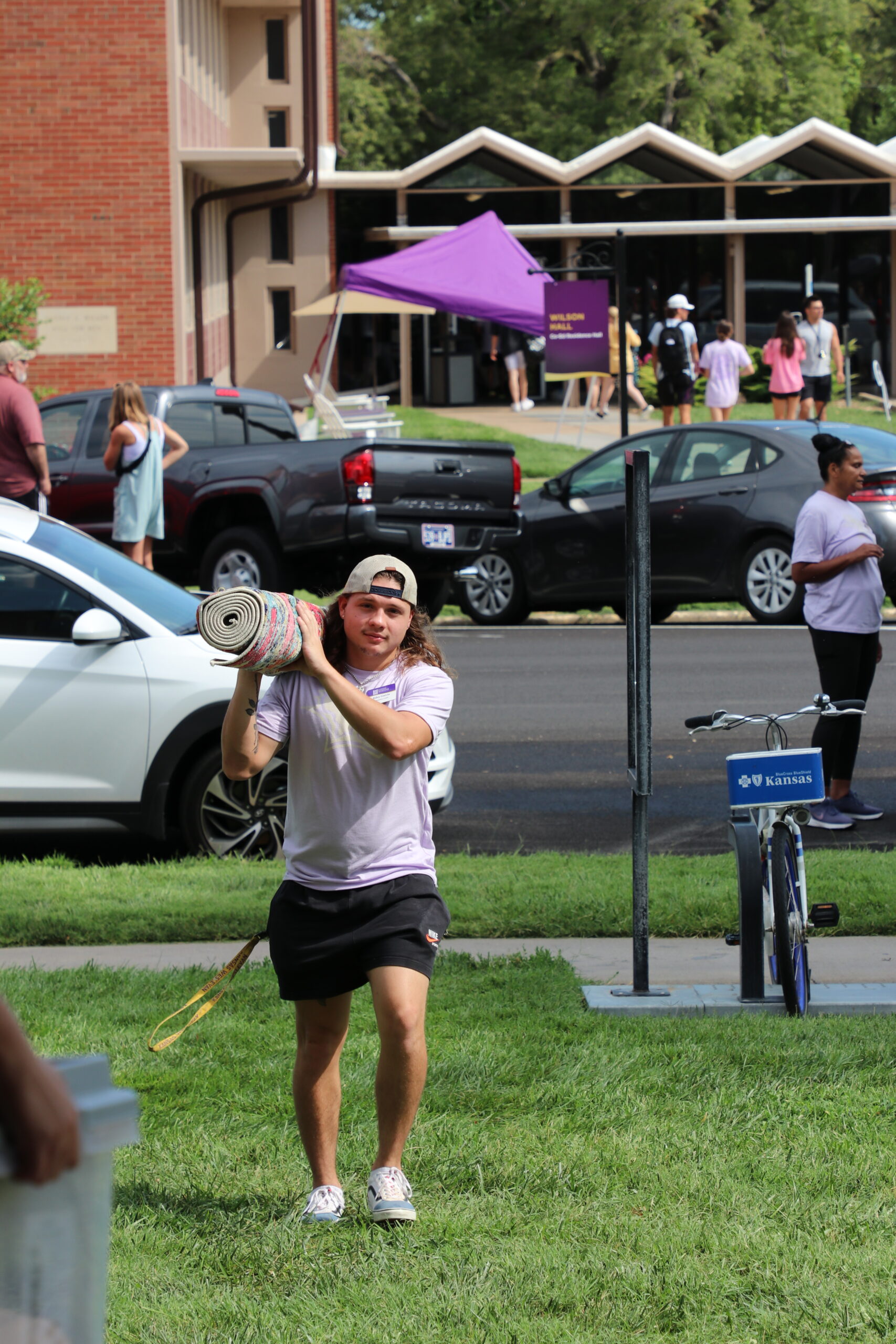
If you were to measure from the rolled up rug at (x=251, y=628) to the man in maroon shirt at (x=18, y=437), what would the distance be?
990 cm

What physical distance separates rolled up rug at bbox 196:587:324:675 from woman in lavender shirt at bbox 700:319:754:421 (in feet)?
70.3

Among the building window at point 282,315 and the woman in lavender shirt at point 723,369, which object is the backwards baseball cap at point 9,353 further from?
the building window at point 282,315

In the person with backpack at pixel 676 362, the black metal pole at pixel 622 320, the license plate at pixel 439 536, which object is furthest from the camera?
the person with backpack at pixel 676 362

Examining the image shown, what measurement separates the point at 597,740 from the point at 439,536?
3.64 metres

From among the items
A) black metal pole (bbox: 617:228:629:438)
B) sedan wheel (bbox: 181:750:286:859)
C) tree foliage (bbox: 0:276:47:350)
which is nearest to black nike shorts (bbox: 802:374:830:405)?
black metal pole (bbox: 617:228:629:438)

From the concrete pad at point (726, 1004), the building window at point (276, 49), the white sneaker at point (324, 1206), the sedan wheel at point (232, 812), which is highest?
the building window at point (276, 49)

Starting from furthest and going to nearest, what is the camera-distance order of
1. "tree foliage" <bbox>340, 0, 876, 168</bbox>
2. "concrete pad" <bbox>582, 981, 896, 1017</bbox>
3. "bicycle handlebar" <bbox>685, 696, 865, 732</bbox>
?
"tree foliage" <bbox>340, 0, 876, 168</bbox> < "bicycle handlebar" <bbox>685, 696, 865, 732</bbox> < "concrete pad" <bbox>582, 981, 896, 1017</bbox>

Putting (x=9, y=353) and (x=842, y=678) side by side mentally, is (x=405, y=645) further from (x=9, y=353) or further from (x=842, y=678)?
(x=9, y=353)

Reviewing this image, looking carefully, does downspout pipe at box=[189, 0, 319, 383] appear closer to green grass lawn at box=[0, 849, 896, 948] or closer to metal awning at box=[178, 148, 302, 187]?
metal awning at box=[178, 148, 302, 187]

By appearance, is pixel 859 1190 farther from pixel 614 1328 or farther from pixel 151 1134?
pixel 151 1134

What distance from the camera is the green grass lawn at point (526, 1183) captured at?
351 centimetres

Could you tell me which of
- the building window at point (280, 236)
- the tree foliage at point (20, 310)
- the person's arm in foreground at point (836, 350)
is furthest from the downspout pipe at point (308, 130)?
the person's arm in foreground at point (836, 350)

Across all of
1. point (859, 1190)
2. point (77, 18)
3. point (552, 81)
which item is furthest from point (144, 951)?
point (552, 81)

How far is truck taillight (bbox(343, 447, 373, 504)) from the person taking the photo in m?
13.6
